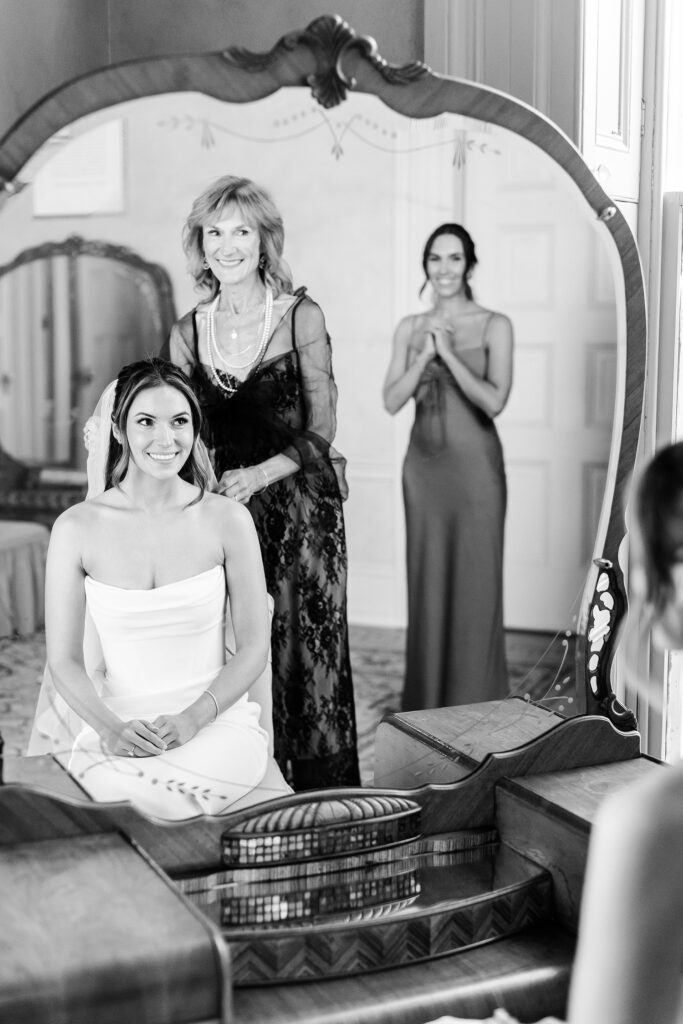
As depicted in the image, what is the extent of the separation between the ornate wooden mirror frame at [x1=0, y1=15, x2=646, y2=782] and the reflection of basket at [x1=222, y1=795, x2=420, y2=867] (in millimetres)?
487

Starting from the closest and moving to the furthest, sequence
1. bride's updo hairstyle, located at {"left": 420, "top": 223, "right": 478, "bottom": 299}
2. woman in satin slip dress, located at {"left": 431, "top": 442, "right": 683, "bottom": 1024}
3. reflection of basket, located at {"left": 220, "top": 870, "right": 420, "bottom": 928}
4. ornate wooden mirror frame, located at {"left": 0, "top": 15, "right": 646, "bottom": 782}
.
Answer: woman in satin slip dress, located at {"left": 431, "top": 442, "right": 683, "bottom": 1024}
ornate wooden mirror frame, located at {"left": 0, "top": 15, "right": 646, "bottom": 782}
reflection of basket, located at {"left": 220, "top": 870, "right": 420, "bottom": 928}
bride's updo hairstyle, located at {"left": 420, "top": 223, "right": 478, "bottom": 299}

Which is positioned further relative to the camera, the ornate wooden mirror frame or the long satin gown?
the long satin gown

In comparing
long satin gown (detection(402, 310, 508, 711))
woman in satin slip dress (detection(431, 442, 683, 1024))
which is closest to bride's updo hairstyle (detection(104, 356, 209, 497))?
long satin gown (detection(402, 310, 508, 711))

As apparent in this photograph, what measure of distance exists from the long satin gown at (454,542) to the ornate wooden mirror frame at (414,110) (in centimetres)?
24

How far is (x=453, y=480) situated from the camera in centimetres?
204

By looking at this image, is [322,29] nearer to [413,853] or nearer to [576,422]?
[576,422]

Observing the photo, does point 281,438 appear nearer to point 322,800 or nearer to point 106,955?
point 322,800

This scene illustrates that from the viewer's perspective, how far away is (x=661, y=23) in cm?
238

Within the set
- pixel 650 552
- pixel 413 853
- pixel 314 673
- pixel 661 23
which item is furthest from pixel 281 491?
pixel 661 23

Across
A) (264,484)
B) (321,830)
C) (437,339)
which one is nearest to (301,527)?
(264,484)

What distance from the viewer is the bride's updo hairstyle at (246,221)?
1791mm

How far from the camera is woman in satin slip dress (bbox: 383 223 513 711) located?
1.96 metres

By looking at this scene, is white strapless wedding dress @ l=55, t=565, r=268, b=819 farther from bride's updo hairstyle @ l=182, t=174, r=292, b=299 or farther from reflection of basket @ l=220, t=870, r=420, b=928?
bride's updo hairstyle @ l=182, t=174, r=292, b=299

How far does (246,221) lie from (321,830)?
0.99 m
